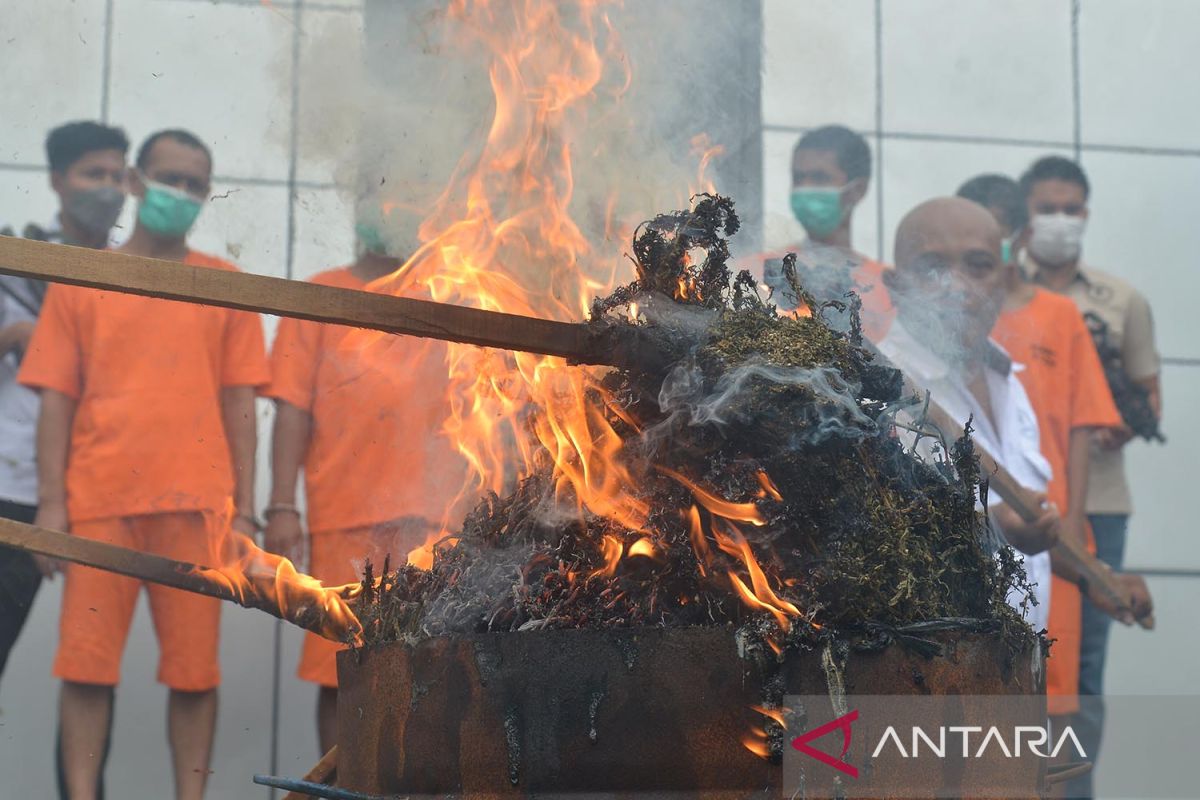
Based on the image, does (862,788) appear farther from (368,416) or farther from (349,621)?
(368,416)

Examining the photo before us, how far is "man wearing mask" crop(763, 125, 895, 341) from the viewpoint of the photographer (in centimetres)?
761

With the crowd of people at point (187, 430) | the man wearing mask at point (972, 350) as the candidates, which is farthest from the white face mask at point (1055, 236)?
the crowd of people at point (187, 430)

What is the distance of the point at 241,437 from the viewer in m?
7.17

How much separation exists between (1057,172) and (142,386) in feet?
19.3

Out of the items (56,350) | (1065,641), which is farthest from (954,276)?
(56,350)

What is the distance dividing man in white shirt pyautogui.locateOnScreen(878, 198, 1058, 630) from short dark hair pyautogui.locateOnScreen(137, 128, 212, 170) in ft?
12.2

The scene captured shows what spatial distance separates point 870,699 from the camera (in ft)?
11.9

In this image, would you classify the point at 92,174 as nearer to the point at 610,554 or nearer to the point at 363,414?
the point at 363,414

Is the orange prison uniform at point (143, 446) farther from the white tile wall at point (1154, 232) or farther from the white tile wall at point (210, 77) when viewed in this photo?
the white tile wall at point (1154, 232)

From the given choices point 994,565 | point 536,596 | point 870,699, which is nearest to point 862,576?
point 870,699

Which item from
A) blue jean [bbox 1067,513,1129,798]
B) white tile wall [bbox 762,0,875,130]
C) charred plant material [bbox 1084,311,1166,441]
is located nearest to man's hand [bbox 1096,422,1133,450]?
charred plant material [bbox 1084,311,1166,441]

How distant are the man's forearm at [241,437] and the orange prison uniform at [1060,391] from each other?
13.9ft

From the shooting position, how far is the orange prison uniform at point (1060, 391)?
8023mm

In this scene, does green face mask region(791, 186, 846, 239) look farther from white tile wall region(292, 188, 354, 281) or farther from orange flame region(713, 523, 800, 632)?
orange flame region(713, 523, 800, 632)
